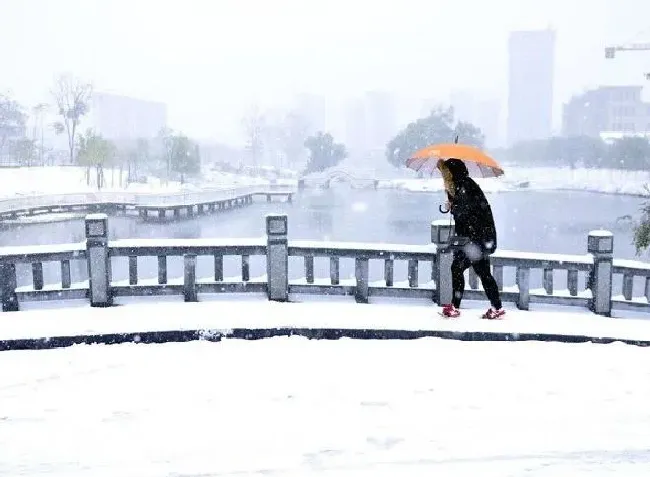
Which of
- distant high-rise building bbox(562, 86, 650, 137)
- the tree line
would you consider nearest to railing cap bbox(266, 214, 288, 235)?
the tree line

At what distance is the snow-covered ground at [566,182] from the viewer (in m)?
80.2

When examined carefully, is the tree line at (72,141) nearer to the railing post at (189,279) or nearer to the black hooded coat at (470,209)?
the railing post at (189,279)

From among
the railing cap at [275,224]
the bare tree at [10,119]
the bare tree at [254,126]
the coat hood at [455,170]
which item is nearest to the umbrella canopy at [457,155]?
the coat hood at [455,170]

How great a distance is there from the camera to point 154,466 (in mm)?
3697

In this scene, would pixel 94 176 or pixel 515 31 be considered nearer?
pixel 94 176

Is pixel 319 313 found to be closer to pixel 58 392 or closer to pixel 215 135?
pixel 58 392

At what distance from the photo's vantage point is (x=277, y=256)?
8.34 m

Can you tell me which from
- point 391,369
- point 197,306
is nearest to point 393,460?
point 391,369

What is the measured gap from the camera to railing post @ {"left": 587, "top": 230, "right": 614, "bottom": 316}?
28.6ft

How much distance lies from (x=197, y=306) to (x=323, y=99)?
605 feet

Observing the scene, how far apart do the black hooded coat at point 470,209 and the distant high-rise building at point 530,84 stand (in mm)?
168680

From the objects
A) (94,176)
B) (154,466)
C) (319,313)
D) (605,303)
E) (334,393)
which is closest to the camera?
(154,466)

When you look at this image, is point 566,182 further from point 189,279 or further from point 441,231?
point 189,279

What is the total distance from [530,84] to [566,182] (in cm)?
9030
